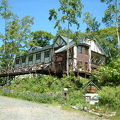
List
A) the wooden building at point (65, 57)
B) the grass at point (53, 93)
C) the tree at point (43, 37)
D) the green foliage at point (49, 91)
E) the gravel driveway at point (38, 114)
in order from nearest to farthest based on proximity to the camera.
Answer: the gravel driveway at point (38, 114) → the grass at point (53, 93) → the green foliage at point (49, 91) → the wooden building at point (65, 57) → the tree at point (43, 37)

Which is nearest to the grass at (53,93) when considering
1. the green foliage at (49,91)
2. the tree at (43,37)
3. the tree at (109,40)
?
the green foliage at (49,91)

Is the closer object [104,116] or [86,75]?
[104,116]

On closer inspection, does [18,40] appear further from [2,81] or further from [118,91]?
[118,91]

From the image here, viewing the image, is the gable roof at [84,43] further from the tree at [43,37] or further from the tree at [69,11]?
the tree at [43,37]

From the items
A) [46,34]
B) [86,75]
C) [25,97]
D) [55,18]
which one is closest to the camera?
[25,97]

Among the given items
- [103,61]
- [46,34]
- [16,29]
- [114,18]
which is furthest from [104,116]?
[46,34]

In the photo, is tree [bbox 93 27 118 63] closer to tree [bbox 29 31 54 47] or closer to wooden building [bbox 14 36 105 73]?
wooden building [bbox 14 36 105 73]

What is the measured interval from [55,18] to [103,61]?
16.9 metres

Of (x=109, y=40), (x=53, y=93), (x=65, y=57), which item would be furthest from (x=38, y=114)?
(x=109, y=40)

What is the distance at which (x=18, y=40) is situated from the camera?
112 ft

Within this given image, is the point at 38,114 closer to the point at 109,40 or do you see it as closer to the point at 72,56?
the point at 72,56

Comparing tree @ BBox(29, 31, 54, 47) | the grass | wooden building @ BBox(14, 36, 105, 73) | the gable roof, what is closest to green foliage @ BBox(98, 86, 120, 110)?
the grass

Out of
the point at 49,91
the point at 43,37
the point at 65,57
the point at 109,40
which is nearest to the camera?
the point at 49,91

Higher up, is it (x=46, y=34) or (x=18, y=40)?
(x=46, y=34)
